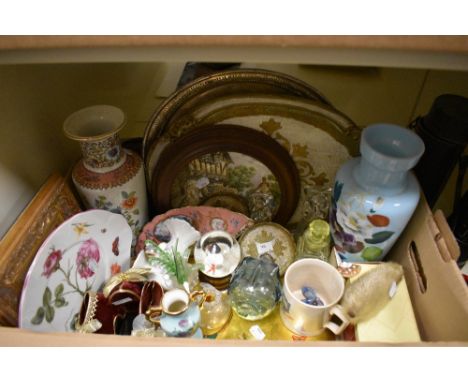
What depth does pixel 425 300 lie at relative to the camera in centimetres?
57

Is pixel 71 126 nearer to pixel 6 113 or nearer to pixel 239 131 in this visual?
pixel 6 113

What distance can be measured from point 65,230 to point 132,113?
17.9 inches

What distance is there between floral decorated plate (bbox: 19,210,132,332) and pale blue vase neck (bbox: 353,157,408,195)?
0.50 m

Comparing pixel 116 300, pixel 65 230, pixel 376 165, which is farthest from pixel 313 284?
pixel 65 230

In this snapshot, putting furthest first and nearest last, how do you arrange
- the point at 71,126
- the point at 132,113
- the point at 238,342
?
the point at 132,113 < the point at 71,126 < the point at 238,342

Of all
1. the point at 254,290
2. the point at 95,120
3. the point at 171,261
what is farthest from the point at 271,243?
the point at 95,120

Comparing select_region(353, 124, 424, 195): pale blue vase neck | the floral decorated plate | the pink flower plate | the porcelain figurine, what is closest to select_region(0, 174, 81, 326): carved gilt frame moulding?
the floral decorated plate

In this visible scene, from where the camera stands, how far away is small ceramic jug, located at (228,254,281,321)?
0.67 m

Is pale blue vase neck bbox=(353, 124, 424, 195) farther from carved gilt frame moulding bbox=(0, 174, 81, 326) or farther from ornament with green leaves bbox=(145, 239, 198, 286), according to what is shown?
carved gilt frame moulding bbox=(0, 174, 81, 326)

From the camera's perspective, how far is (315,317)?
0.61 metres

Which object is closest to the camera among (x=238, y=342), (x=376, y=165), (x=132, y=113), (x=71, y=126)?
(x=238, y=342)

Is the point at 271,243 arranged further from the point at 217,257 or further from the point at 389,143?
the point at 389,143

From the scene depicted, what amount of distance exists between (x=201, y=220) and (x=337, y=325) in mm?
367

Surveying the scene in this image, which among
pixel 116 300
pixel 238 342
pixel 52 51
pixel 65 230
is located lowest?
pixel 116 300
